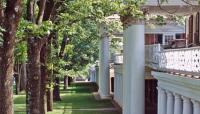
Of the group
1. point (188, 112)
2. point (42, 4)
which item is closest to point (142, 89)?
point (188, 112)

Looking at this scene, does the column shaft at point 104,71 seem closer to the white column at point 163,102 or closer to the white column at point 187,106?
the white column at point 163,102

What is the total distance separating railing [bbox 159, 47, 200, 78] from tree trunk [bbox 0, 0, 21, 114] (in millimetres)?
5446

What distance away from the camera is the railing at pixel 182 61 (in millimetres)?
15496

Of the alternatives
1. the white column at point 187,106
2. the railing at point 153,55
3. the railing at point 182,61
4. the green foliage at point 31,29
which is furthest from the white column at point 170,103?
the green foliage at point 31,29

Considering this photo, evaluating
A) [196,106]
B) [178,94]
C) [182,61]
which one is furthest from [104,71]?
[196,106]

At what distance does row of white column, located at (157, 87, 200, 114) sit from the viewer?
53.6 ft

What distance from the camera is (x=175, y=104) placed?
1875 cm

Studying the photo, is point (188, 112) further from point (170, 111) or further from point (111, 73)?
point (111, 73)

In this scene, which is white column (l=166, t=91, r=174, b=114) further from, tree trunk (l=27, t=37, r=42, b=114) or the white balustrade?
tree trunk (l=27, t=37, r=42, b=114)

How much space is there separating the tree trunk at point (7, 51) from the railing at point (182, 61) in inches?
214

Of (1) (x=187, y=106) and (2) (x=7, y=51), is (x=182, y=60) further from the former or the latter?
(2) (x=7, y=51)

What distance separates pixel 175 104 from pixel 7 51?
29.3ft

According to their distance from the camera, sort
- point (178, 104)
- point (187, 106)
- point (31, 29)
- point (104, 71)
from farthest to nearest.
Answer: point (104, 71)
point (178, 104)
point (187, 106)
point (31, 29)

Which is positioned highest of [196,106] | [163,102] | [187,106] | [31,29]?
[31,29]
